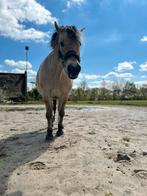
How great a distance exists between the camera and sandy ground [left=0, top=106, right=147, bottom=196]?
322 cm

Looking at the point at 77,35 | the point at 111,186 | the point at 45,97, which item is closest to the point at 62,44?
the point at 77,35

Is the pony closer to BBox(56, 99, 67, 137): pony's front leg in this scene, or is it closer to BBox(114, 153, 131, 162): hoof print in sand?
BBox(56, 99, 67, 137): pony's front leg

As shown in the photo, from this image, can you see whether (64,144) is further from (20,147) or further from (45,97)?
(45,97)

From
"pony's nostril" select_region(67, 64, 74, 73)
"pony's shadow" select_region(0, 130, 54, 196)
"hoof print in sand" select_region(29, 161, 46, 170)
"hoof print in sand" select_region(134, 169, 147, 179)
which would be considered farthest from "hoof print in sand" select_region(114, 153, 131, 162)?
"pony's nostril" select_region(67, 64, 74, 73)

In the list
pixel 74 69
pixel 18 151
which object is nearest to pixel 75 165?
pixel 18 151

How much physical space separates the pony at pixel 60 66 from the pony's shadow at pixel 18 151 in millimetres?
433

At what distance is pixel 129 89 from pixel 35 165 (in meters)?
48.4

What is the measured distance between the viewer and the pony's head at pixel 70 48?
14.8ft

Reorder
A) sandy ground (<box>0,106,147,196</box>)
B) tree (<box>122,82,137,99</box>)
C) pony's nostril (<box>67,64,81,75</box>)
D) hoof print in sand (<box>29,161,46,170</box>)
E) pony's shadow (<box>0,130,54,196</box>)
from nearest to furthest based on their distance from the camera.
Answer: sandy ground (<box>0,106,147,196</box>) < pony's shadow (<box>0,130,54,196</box>) < hoof print in sand (<box>29,161,46,170</box>) < pony's nostril (<box>67,64,81,75</box>) < tree (<box>122,82,137,99</box>)

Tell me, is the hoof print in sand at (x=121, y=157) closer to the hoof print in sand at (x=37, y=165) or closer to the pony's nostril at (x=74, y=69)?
the hoof print in sand at (x=37, y=165)

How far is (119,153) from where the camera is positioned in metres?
4.51

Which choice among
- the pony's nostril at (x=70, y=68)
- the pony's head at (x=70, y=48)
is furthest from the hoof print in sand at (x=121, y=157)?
the pony's nostril at (x=70, y=68)

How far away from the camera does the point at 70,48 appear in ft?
15.8

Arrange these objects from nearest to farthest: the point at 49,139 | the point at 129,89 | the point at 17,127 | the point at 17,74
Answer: the point at 49,139 < the point at 17,127 < the point at 17,74 < the point at 129,89
